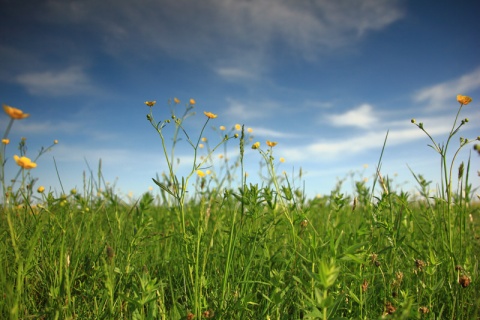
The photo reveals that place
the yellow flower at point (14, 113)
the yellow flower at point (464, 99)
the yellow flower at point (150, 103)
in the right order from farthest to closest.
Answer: the yellow flower at point (464, 99) < the yellow flower at point (150, 103) < the yellow flower at point (14, 113)

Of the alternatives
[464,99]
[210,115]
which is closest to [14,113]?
[210,115]

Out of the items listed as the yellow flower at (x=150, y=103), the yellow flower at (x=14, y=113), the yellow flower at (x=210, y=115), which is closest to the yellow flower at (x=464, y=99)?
the yellow flower at (x=210, y=115)

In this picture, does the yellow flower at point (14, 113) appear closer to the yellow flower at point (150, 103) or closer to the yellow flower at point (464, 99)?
the yellow flower at point (150, 103)

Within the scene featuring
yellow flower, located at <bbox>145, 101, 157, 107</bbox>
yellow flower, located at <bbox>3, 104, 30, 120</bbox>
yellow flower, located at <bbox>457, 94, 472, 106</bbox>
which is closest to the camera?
yellow flower, located at <bbox>3, 104, 30, 120</bbox>

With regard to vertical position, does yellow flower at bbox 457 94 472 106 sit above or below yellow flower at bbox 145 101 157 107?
above

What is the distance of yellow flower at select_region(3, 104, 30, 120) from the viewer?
4.43 feet

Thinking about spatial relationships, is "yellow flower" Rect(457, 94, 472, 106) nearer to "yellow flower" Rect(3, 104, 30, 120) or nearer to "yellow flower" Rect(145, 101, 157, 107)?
"yellow flower" Rect(145, 101, 157, 107)

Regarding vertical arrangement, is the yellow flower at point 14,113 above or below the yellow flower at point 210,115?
below

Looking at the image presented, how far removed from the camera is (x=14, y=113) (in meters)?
1.37

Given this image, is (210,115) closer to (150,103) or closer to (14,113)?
(150,103)

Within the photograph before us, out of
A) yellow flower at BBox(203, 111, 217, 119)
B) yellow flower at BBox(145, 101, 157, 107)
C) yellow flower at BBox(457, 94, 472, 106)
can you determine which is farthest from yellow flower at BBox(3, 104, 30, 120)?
yellow flower at BBox(457, 94, 472, 106)

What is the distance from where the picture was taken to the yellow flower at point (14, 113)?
4.43ft

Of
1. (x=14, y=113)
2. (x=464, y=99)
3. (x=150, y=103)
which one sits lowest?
(x=14, y=113)

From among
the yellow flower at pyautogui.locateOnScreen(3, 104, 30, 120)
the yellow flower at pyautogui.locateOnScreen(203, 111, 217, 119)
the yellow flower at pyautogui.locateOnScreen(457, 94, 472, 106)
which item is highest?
the yellow flower at pyautogui.locateOnScreen(457, 94, 472, 106)
